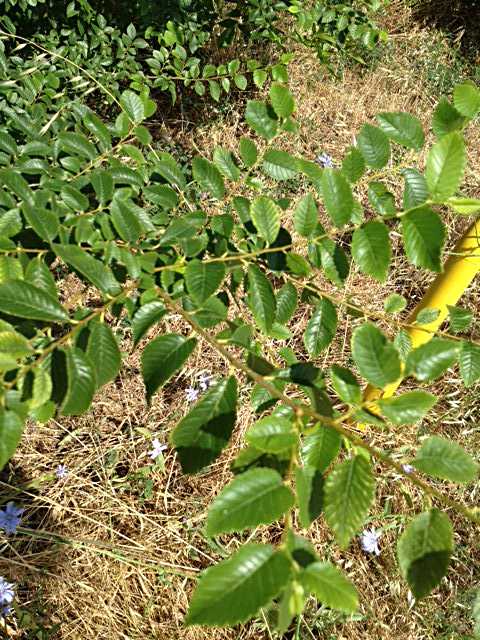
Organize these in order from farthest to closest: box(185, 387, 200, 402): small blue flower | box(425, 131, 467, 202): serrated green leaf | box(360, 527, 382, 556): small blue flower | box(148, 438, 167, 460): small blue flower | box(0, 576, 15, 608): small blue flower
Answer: box(185, 387, 200, 402): small blue flower → box(148, 438, 167, 460): small blue flower → box(360, 527, 382, 556): small blue flower → box(0, 576, 15, 608): small blue flower → box(425, 131, 467, 202): serrated green leaf

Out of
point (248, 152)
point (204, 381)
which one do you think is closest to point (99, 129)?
point (248, 152)

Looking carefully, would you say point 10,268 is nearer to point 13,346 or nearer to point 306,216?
point 13,346

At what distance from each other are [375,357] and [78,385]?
31 centimetres

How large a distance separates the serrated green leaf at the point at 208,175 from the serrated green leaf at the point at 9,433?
0.58m

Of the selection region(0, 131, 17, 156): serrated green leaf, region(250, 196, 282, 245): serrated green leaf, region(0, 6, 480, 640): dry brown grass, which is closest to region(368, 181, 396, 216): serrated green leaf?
region(250, 196, 282, 245): serrated green leaf

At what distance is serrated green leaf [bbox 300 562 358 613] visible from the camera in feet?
1.54

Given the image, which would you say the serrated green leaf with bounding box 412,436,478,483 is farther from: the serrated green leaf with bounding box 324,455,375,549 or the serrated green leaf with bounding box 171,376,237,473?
the serrated green leaf with bounding box 171,376,237,473

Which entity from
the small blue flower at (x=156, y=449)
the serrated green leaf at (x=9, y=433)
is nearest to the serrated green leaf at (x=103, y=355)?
the serrated green leaf at (x=9, y=433)

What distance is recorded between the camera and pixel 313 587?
1.57 ft

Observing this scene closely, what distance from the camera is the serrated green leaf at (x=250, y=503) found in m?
0.53

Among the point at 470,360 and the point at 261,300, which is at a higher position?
the point at 261,300

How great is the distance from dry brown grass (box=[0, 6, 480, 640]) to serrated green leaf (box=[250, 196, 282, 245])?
1.21m

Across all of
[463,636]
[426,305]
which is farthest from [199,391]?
[463,636]

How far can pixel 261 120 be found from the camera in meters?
1.04
